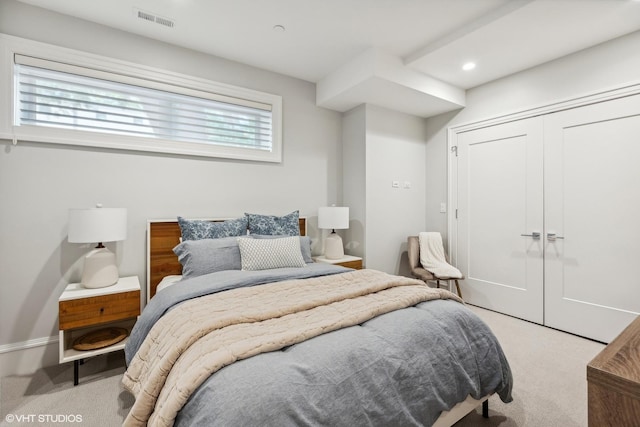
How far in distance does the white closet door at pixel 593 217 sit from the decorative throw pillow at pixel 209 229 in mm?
3048

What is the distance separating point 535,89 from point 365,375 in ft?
11.1

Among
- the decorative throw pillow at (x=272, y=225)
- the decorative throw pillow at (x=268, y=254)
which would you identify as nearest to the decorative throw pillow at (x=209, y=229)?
the decorative throw pillow at (x=272, y=225)

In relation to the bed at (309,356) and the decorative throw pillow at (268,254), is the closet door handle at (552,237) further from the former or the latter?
the decorative throw pillow at (268,254)

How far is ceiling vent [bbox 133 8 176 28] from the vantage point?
2405 millimetres

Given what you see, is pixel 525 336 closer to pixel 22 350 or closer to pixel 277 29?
pixel 277 29

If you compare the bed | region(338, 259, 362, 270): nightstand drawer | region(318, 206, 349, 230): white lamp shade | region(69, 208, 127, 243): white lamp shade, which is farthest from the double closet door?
region(69, 208, 127, 243): white lamp shade

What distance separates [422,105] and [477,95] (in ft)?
2.12

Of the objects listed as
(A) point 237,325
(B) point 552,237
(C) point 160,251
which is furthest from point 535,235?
(C) point 160,251

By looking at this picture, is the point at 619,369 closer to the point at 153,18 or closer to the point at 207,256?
the point at 207,256

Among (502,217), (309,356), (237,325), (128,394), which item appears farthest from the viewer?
(502,217)

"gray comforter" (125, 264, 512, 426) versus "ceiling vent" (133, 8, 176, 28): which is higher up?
"ceiling vent" (133, 8, 176, 28)

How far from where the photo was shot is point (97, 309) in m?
2.11

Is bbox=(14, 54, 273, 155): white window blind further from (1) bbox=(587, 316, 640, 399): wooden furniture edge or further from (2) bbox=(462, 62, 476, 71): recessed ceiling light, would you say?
(1) bbox=(587, 316, 640, 399): wooden furniture edge

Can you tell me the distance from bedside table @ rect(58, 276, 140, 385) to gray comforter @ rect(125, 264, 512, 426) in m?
0.49
